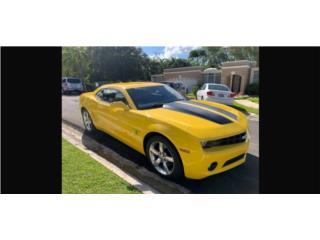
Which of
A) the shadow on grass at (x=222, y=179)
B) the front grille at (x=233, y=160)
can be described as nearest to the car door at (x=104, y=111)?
the shadow on grass at (x=222, y=179)

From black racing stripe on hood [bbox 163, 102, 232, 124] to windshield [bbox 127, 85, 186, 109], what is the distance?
22cm

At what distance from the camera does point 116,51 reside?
3.05 meters

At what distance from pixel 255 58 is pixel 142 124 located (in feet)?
5.62

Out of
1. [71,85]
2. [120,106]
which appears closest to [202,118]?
[120,106]

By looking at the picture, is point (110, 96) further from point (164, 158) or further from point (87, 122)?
point (164, 158)

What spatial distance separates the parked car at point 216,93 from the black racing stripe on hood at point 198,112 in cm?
48

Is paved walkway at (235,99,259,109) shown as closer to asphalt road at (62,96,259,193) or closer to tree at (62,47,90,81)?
asphalt road at (62,96,259,193)

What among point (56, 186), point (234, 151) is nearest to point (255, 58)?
point (234, 151)

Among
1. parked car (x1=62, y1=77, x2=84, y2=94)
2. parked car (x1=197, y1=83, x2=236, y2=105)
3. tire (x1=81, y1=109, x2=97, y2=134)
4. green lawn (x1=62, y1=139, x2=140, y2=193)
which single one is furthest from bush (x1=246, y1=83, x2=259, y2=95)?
tire (x1=81, y1=109, x2=97, y2=134)

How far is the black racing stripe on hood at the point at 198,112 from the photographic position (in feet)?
8.90

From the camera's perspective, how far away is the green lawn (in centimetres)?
267

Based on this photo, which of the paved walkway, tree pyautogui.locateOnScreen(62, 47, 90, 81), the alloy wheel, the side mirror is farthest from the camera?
the side mirror

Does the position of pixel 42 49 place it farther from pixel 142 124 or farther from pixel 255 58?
pixel 255 58

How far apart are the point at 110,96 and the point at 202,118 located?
5.68 ft
